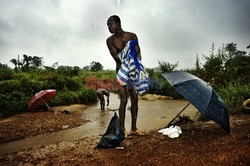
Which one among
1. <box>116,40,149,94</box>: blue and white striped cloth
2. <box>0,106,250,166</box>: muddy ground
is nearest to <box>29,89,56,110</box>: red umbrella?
<box>0,106,250,166</box>: muddy ground

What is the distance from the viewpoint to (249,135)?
117 inches

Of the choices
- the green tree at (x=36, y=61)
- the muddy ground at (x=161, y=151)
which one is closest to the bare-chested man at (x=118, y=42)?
the muddy ground at (x=161, y=151)

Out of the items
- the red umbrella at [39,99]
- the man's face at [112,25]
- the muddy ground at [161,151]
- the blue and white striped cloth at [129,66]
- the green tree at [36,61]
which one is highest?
the green tree at [36,61]

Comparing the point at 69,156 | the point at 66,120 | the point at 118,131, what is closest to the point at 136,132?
the point at 118,131

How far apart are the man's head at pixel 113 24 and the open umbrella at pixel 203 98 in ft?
4.32

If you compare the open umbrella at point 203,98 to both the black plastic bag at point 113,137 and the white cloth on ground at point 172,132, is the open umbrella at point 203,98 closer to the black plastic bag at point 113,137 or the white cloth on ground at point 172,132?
the white cloth on ground at point 172,132

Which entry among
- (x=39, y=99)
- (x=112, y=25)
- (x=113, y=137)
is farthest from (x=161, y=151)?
(x=39, y=99)

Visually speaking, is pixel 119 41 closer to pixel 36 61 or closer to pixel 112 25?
pixel 112 25

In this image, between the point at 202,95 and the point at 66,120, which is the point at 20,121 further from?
the point at 202,95

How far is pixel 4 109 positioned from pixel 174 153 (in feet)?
24.0

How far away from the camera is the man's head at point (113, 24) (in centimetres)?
326

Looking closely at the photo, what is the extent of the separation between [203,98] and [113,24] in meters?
1.94

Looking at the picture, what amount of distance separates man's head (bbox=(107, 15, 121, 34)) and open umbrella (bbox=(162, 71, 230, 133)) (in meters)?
1.32

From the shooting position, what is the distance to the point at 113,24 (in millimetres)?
3264
